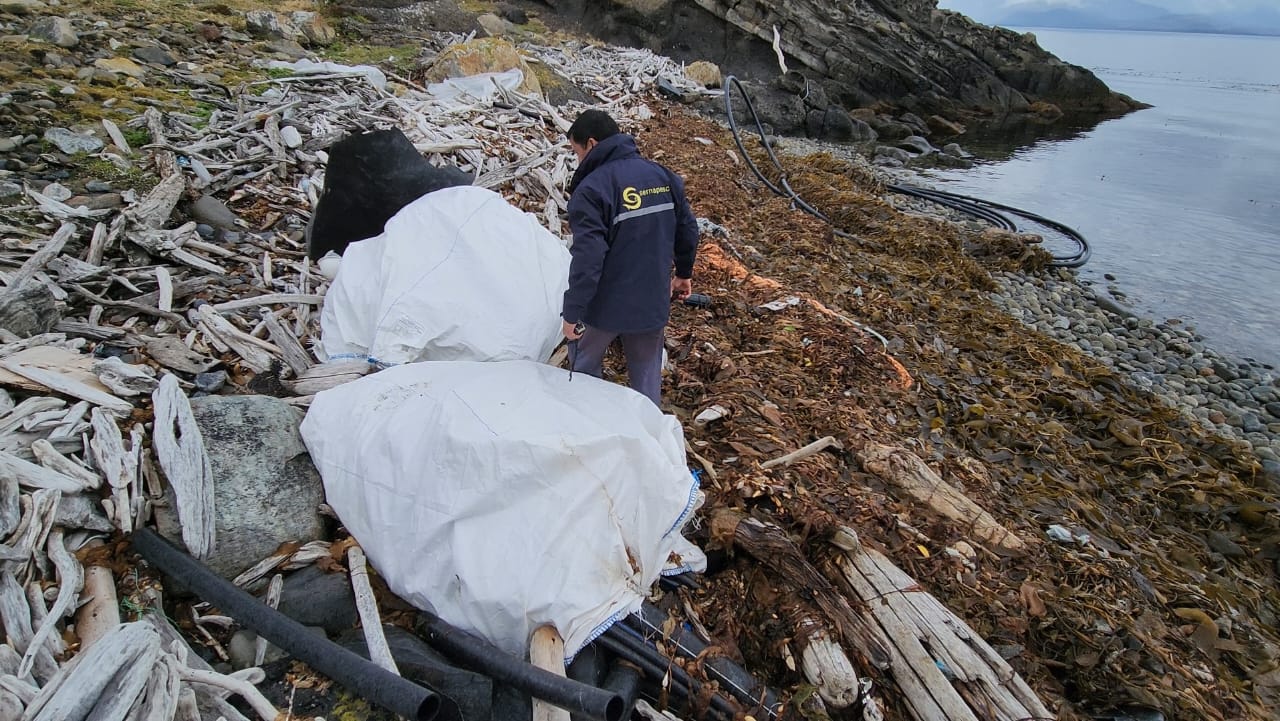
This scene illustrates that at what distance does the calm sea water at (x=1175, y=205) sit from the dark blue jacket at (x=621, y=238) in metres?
9.92

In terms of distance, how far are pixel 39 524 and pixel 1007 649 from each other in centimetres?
375

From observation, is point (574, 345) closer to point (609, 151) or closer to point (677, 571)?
point (609, 151)

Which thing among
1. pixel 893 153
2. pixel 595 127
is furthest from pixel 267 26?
pixel 893 153

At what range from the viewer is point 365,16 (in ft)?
50.5

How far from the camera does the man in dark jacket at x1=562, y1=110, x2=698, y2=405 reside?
305cm

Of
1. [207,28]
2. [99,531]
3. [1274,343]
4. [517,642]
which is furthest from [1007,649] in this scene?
[207,28]

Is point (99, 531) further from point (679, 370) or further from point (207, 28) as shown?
point (207, 28)

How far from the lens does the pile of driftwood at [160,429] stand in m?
1.76

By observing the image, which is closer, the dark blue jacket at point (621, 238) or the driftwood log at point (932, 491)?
the dark blue jacket at point (621, 238)

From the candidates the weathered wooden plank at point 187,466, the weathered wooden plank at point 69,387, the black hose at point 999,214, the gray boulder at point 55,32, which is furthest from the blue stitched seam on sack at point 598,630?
the black hose at point 999,214

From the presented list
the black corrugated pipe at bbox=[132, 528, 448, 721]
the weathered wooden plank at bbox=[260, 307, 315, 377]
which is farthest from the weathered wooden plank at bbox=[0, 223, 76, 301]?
the black corrugated pipe at bbox=[132, 528, 448, 721]

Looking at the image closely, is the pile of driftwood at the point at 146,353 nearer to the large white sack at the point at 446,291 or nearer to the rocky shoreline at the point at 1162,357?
the large white sack at the point at 446,291

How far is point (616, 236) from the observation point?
3.17 meters

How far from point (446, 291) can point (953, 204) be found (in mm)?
13541
